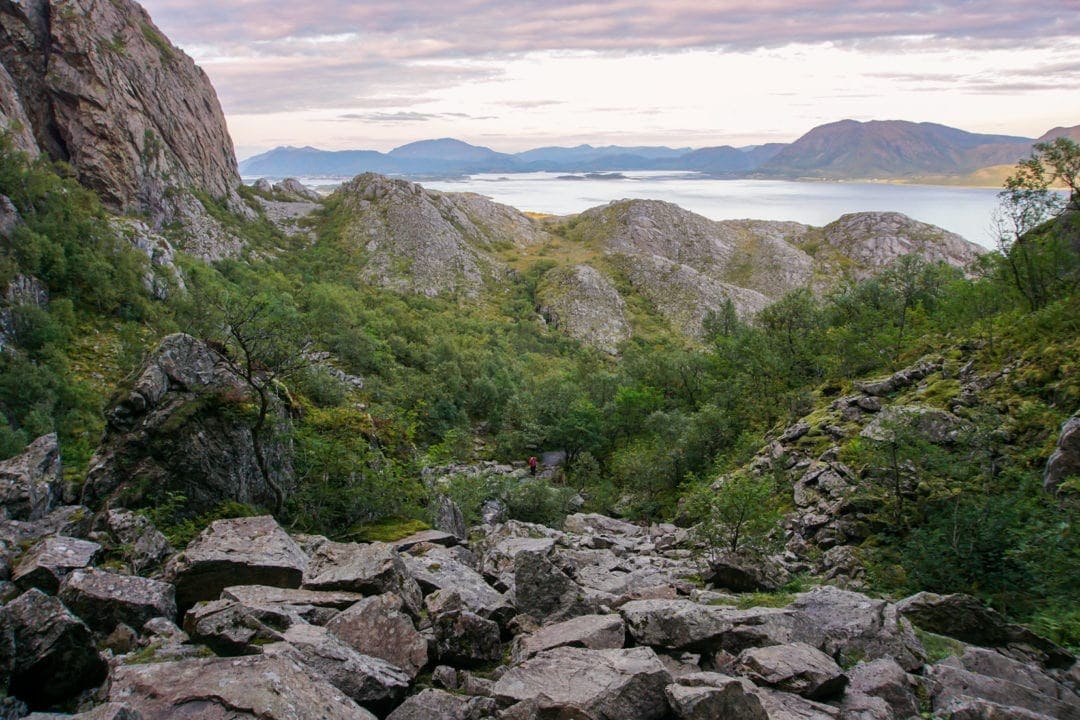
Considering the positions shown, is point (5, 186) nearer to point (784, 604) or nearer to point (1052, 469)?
point (784, 604)

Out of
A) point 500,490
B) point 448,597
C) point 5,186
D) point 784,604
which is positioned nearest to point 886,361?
point 500,490

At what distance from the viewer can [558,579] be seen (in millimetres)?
9844

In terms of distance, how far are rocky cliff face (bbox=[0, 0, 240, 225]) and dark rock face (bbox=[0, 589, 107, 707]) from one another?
6279 cm

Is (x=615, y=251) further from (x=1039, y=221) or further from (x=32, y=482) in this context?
(x=32, y=482)

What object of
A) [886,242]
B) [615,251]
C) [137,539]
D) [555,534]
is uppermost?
[886,242]

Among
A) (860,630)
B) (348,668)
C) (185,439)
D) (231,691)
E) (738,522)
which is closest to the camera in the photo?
(231,691)

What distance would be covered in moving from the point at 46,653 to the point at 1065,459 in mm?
17025

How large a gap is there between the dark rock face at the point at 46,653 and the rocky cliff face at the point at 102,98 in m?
62.8

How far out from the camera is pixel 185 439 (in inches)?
531

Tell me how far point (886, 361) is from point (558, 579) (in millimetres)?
23247

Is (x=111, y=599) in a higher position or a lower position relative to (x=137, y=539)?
higher

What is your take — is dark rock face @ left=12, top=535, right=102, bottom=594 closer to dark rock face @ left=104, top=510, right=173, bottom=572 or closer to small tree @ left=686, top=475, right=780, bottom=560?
dark rock face @ left=104, top=510, right=173, bottom=572

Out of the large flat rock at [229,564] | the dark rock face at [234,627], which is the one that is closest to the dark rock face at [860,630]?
the dark rock face at [234,627]

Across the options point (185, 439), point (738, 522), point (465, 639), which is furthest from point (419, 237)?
point (465, 639)
